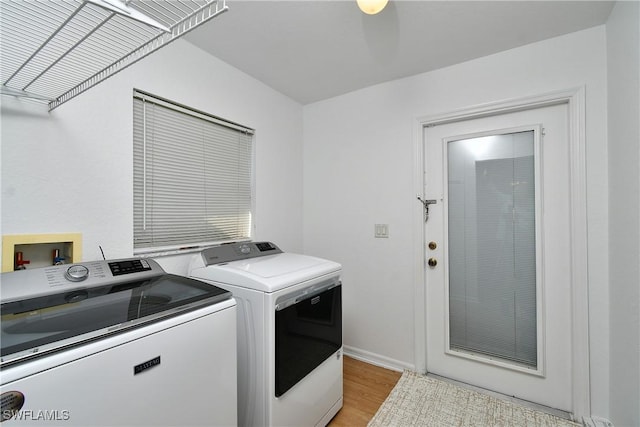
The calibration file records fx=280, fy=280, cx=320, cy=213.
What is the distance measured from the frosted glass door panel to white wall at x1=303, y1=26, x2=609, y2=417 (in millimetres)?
302

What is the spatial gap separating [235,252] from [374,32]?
1.67 meters

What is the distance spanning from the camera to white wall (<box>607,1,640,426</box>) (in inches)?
53.1

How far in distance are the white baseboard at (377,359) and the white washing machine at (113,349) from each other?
1.56m

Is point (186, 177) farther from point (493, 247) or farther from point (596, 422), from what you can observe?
point (596, 422)

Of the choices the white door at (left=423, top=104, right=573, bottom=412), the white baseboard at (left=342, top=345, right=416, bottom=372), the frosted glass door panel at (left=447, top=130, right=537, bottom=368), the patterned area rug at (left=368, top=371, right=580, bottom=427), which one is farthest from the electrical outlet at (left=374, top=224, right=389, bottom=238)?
the patterned area rug at (left=368, top=371, right=580, bottom=427)

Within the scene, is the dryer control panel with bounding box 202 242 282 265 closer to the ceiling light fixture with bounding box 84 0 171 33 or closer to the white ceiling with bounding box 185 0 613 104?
the ceiling light fixture with bounding box 84 0 171 33

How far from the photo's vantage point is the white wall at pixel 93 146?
121cm

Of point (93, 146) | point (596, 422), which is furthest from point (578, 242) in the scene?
point (93, 146)

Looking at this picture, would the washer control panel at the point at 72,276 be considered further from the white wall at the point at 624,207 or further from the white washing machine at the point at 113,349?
the white wall at the point at 624,207

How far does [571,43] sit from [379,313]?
2.33 m

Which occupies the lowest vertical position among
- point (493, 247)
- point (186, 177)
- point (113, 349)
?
point (113, 349)

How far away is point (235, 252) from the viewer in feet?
6.07

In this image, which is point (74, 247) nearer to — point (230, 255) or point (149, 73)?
point (230, 255)

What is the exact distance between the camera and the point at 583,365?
173 centimetres
